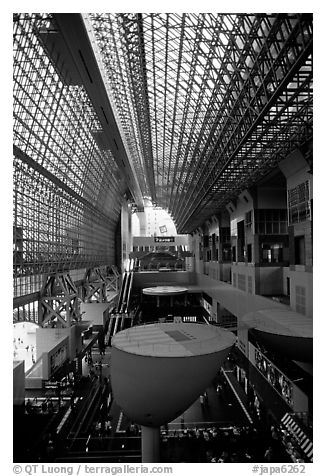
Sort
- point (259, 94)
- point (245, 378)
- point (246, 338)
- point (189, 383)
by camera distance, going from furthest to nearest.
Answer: point (245, 378) → point (246, 338) → point (259, 94) → point (189, 383)

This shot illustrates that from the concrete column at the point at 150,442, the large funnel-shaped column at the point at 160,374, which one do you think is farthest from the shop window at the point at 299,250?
the concrete column at the point at 150,442

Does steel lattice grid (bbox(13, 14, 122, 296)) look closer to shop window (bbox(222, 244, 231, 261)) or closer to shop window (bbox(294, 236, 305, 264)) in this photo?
shop window (bbox(294, 236, 305, 264))

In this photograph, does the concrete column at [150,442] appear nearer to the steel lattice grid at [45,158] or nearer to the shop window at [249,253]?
the steel lattice grid at [45,158]

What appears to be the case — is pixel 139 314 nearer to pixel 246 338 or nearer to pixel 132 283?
pixel 132 283

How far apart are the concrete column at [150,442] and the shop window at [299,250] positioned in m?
10.2

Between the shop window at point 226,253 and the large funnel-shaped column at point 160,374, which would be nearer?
the large funnel-shaped column at point 160,374

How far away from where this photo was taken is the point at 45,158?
25.6 m

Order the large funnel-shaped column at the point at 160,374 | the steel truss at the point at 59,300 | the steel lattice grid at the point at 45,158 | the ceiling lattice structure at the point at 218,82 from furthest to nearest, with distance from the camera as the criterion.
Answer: the steel truss at the point at 59,300
the steel lattice grid at the point at 45,158
the large funnel-shaped column at the point at 160,374
the ceiling lattice structure at the point at 218,82

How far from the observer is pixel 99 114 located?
25.5 meters

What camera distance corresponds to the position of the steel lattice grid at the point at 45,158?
18.4 m

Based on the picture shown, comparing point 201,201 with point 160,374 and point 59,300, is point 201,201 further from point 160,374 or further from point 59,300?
point 160,374
